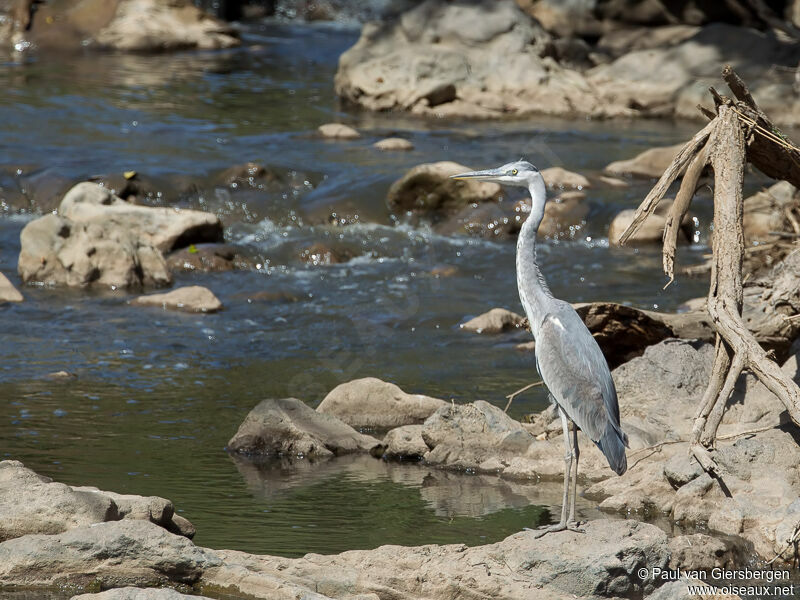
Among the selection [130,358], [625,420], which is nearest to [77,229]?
[130,358]

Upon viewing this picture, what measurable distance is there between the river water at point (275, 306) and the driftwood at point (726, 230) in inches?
37.0

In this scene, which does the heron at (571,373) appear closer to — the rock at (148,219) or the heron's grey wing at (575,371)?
the heron's grey wing at (575,371)

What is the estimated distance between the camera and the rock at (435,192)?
47.1 feet

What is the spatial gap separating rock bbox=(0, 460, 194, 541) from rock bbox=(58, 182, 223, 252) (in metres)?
7.54

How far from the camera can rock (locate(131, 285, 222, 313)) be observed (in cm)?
1096

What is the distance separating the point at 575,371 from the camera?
18.1ft

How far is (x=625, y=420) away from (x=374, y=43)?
15298mm

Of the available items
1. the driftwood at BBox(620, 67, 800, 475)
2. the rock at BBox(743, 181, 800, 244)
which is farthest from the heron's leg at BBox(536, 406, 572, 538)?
the rock at BBox(743, 181, 800, 244)

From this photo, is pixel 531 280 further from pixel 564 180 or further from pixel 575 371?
pixel 564 180

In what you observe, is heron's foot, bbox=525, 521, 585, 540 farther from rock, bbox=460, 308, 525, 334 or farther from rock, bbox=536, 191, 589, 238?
rock, bbox=536, 191, 589, 238

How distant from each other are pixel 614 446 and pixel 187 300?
6.41 metres

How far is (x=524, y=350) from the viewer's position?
9.88 metres

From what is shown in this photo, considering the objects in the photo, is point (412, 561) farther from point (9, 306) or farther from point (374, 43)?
point (374, 43)

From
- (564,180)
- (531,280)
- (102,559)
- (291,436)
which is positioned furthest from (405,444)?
(564,180)
